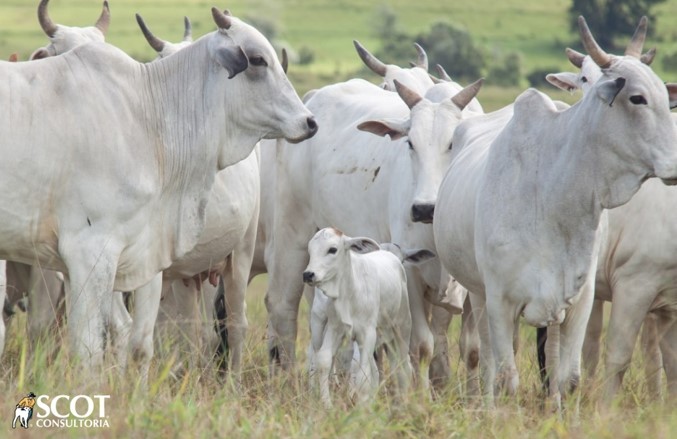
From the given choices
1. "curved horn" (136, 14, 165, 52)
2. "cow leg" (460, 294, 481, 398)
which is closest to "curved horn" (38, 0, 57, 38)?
"curved horn" (136, 14, 165, 52)

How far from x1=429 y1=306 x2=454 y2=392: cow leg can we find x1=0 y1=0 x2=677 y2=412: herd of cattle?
0.02 meters

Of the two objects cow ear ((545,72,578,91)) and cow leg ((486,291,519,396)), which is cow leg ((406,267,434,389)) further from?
cow ear ((545,72,578,91))

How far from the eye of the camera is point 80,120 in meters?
6.62

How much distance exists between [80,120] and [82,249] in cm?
60

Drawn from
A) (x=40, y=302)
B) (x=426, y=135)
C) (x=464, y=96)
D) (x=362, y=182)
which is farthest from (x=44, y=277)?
(x=464, y=96)

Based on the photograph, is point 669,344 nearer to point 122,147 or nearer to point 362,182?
point 362,182

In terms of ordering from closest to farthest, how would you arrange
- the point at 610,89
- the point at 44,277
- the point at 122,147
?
the point at 610,89 < the point at 122,147 < the point at 44,277

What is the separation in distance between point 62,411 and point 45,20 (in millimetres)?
3880

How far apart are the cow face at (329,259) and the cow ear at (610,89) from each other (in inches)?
75.7

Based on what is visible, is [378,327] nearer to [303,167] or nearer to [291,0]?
[303,167]

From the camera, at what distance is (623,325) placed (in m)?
8.20

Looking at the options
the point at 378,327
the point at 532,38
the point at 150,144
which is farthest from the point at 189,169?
the point at 532,38

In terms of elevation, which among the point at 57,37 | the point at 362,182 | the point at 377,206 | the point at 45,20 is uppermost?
the point at 45,20

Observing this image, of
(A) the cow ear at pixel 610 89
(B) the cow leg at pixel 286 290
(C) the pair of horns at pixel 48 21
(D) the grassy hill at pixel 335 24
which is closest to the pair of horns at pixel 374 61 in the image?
(B) the cow leg at pixel 286 290
